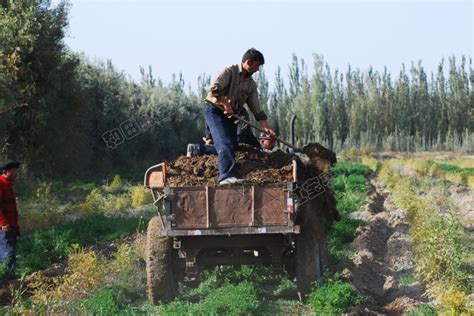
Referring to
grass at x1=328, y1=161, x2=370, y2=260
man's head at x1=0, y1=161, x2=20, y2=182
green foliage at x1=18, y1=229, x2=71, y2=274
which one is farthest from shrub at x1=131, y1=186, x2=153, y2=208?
man's head at x1=0, y1=161, x2=20, y2=182

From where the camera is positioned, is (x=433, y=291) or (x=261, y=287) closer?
(x=433, y=291)

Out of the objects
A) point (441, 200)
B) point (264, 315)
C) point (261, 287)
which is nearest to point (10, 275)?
point (261, 287)

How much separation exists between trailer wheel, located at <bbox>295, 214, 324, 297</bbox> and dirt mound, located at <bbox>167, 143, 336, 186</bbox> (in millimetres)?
683

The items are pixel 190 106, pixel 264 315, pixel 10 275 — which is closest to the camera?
pixel 264 315

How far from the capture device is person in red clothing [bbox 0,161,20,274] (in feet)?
38.1

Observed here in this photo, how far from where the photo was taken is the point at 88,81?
39.8 meters

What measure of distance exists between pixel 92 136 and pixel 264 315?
102 ft

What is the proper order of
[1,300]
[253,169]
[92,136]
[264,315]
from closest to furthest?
[264,315]
[253,169]
[1,300]
[92,136]

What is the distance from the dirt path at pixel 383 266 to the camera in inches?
377

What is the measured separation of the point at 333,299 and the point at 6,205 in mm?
5610

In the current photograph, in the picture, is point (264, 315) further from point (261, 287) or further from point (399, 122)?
point (399, 122)

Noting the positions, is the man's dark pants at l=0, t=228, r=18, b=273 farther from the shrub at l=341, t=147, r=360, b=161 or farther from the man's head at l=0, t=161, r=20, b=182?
the shrub at l=341, t=147, r=360, b=161

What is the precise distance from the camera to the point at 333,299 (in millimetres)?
8484

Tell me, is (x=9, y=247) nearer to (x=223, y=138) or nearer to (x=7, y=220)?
(x=7, y=220)
